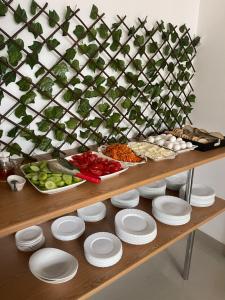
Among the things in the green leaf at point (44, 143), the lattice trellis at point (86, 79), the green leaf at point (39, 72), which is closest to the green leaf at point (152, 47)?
the lattice trellis at point (86, 79)

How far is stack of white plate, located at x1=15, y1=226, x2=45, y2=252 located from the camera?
4.76 ft

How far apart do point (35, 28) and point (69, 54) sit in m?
0.22

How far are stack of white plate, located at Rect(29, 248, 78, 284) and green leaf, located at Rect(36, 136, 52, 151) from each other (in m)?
0.55

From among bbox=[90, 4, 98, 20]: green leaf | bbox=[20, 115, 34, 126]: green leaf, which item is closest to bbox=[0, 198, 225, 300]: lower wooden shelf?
bbox=[20, 115, 34, 126]: green leaf

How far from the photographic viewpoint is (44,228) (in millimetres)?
1660

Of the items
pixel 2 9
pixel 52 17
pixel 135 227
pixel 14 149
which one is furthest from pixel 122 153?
pixel 2 9

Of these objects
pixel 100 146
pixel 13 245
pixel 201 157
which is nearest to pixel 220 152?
pixel 201 157

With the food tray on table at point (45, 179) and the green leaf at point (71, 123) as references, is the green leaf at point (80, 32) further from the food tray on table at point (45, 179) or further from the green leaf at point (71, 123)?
the food tray on table at point (45, 179)

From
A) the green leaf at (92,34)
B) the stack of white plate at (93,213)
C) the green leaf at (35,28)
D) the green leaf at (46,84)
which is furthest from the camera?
the stack of white plate at (93,213)

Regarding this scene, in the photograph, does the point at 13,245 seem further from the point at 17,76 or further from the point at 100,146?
the point at 17,76

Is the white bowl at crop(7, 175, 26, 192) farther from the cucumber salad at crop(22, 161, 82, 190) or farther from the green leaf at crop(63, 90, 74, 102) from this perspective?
the green leaf at crop(63, 90, 74, 102)

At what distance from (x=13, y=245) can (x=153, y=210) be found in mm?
886

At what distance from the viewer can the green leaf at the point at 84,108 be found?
1.67 metres

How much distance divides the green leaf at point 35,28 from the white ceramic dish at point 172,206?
4.10 feet
